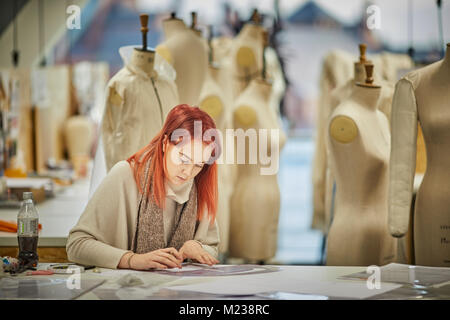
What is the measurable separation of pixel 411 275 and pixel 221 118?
1.76 metres

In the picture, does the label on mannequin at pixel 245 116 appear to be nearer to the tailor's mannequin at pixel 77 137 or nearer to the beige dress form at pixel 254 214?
the beige dress form at pixel 254 214

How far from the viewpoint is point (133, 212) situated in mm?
2021

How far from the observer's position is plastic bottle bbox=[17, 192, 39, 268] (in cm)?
205

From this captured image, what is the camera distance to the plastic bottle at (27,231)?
2.05m

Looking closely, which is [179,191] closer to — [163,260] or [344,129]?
[163,260]

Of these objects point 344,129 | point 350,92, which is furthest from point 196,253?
point 350,92

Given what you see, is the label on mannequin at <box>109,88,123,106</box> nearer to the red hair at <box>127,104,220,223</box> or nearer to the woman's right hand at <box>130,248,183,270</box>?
the red hair at <box>127,104,220,223</box>

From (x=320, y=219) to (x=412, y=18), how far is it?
198 cm

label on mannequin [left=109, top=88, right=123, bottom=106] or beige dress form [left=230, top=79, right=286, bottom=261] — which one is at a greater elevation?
label on mannequin [left=109, top=88, right=123, bottom=106]

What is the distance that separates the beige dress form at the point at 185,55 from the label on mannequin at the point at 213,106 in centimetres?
35

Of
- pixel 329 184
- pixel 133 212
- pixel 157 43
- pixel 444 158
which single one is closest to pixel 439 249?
pixel 444 158

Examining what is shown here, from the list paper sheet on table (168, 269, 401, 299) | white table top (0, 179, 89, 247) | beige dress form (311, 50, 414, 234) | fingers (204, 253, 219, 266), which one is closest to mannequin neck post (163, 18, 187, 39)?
white table top (0, 179, 89, 247)

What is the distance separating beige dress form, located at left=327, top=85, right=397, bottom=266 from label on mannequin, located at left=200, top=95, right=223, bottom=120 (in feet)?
2.42
